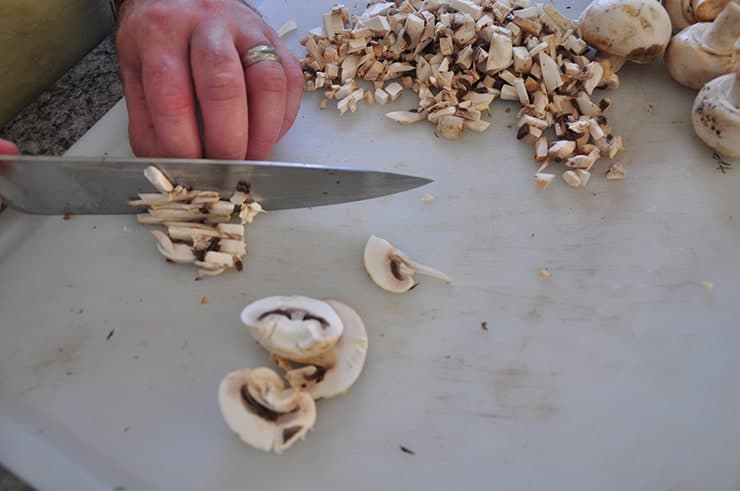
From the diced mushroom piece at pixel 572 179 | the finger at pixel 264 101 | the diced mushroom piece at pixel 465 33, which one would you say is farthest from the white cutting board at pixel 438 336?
the diced mushroom piece at pixel 465 33

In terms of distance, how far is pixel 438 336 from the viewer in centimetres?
78

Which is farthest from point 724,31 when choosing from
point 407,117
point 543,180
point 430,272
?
point 430,272

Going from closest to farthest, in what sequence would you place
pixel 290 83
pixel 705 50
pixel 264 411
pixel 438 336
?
1. pixel 264 411
2. pixel 438 336
3. pixel 290 83
4. pixel 705 50

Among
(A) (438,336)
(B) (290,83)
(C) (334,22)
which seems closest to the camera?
(A) (438,336)

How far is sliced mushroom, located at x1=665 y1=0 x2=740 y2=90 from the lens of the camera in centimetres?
96

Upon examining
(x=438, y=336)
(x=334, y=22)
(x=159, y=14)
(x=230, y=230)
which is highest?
(x=159, y=14)

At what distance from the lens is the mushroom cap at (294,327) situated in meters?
0.69

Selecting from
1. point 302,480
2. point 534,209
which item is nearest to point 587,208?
point 534,209

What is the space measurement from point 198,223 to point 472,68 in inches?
22.3

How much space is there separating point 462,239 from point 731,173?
464 millimetres

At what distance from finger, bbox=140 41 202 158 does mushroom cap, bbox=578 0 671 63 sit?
2.32 ft

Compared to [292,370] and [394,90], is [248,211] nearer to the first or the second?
[292,370]

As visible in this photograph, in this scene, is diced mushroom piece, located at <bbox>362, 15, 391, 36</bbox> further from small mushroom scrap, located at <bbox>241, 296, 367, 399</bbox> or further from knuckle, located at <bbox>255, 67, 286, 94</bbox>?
small mushroom scrap, located at <bbox>241, 296, 367, 399</bbox>

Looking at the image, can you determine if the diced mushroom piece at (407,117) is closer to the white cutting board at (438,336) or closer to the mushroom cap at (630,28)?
the white cutting board at (438,336)
